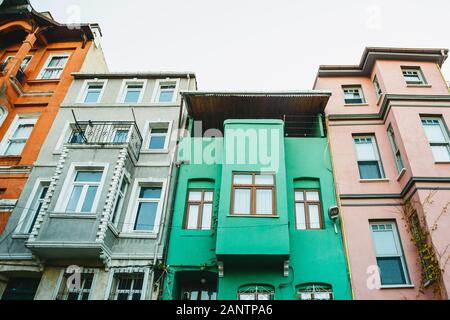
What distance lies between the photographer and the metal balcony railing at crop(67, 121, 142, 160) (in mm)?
14729

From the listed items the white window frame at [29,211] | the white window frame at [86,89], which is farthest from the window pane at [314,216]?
the white window frame at [86,89]

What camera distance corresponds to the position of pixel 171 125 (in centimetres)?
1611

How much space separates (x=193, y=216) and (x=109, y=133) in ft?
18.2

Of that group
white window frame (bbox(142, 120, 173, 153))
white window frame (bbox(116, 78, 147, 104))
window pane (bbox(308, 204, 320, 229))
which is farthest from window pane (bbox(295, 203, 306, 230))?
white window frame (bbox(116, 78, 147, 104))

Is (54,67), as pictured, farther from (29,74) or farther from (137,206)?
(137,206)

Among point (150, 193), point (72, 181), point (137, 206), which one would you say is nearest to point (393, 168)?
point (150, 193)

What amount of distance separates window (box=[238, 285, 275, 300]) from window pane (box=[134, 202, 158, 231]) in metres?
4.22

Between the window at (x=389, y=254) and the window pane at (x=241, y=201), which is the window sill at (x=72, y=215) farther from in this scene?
the window at (x=389, y=254)

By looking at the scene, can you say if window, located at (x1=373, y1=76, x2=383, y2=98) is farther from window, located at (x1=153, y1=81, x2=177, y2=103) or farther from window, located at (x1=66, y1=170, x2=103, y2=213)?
window, located at (x1=66, y1=170, x2=103, y2=213)

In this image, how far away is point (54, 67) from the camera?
19.0 metres

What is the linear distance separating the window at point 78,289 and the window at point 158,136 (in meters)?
6.08

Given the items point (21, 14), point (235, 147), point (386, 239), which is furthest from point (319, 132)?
point (21, 14)
